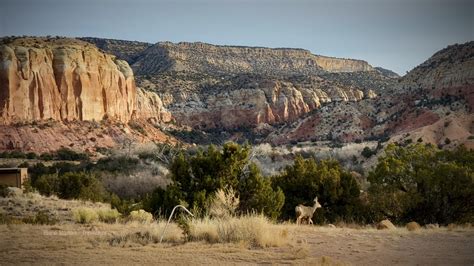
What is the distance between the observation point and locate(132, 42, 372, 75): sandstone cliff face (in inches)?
4820

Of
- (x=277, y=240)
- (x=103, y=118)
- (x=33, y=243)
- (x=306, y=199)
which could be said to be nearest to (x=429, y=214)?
(x=306, y=199)

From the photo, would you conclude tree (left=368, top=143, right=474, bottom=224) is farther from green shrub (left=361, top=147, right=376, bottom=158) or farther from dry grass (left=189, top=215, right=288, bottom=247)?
green shrub (left=361, top=147, right=376, bottom=158)

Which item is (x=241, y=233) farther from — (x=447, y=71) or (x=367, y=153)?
(x=447, y=71)

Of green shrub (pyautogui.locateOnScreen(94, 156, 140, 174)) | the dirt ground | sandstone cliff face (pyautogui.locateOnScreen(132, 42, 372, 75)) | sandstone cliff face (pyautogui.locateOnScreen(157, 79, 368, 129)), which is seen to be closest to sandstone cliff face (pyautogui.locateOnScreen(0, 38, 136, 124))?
green shrub (pyautogui.locateOnScreen(94, 156, 140, 174))

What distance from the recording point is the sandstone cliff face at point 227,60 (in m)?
122

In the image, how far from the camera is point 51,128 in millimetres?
60281

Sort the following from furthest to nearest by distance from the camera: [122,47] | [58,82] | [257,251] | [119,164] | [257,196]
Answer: [122,47] < [58,82] < [119,164] < [257,196] < [257,251]

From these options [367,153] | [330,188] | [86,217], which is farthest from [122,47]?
[86,217]

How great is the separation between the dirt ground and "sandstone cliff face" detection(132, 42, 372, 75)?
108m

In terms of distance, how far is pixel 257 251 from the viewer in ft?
29.0

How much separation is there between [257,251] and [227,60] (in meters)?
130

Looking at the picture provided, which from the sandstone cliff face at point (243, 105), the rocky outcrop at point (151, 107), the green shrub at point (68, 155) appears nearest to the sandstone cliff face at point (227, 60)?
the sandstone cliff face at point (243, 105)

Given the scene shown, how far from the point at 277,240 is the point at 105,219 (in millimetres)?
8189

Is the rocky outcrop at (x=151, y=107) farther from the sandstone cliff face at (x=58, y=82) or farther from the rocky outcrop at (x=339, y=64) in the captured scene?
the rocky outcrop at (x=339, y=64)
